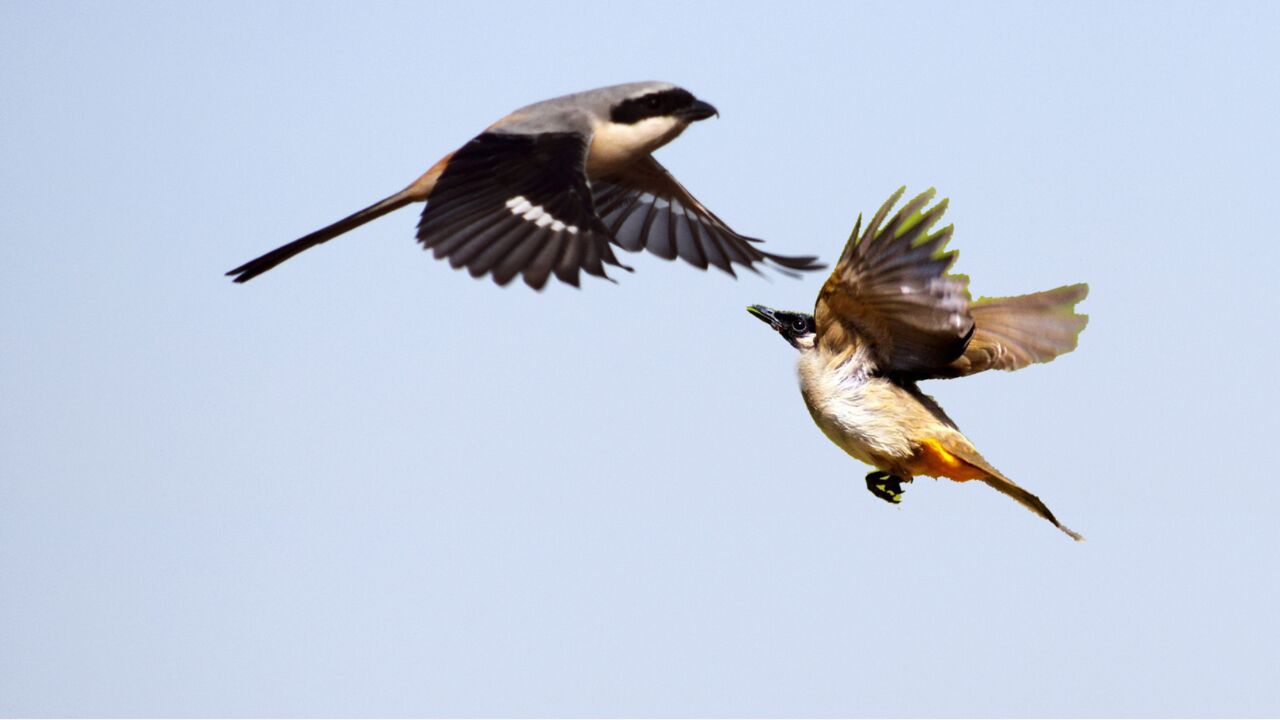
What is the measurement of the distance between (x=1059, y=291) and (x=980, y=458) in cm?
70

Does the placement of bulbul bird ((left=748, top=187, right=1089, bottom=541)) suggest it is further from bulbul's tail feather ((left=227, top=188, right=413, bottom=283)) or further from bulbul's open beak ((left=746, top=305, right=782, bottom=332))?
bulbul's tail feather ((left=227, top=188, right=413, bottom=283))

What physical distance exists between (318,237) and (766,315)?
1719mm

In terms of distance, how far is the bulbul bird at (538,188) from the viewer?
5.04m

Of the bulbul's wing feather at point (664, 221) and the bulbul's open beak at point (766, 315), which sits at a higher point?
the bulbul's wing feather at point (664, 221)

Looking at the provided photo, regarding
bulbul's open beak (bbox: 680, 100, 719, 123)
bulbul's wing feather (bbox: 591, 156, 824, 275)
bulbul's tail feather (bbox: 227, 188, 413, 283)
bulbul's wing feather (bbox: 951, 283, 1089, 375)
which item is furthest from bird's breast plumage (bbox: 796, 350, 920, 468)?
bulbul's tail feather (bbox: 227, 188, 413, 283)

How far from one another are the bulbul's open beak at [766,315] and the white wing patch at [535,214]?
1.07m

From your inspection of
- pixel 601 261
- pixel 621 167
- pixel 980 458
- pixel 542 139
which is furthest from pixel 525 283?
pixel 980 458

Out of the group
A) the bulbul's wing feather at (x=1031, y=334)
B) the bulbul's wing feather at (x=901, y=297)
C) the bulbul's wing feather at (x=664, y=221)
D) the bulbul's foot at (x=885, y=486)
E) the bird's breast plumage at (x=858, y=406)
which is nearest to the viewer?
the bulbul's wing feather at (x=901, y=297)

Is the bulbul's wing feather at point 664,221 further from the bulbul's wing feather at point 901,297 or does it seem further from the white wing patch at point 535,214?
the white wing patch at point 535,214

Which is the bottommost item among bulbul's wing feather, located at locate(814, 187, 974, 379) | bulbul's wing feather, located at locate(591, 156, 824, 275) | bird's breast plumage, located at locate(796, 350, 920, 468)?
bird's breast plumage, located at locate(796, 350, 920, 468)

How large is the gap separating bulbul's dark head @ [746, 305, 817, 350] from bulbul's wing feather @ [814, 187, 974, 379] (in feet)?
0.61

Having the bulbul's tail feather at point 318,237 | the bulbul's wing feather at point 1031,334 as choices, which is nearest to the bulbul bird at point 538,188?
the bulbul's tail feather at point 318,237

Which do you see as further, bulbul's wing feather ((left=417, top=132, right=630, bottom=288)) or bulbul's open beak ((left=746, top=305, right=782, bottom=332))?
bulbul's open beak ((left=746, top=305, right=782, bottom=332))

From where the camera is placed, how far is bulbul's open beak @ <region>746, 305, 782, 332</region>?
5945 mm
